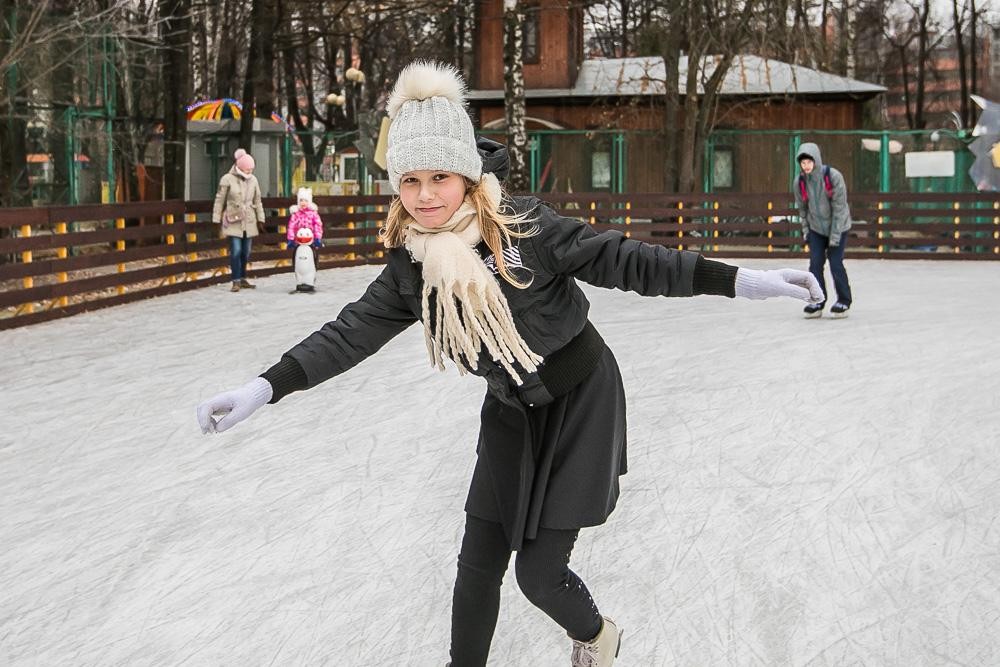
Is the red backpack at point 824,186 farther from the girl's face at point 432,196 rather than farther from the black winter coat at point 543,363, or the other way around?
the girl's face at point 432,196

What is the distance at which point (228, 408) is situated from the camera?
2906 mm

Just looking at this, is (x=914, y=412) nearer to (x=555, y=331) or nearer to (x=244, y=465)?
(x=244, y=465)

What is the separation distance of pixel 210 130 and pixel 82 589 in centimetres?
2051

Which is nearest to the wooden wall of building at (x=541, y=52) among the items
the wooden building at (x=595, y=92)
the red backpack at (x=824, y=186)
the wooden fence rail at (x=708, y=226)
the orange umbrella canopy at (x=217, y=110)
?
the wooden building at (x=595, y=92)

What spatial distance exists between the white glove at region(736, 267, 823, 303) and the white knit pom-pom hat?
634mm

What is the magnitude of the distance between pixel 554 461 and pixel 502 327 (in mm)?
337

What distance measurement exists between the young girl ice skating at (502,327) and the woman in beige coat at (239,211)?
1175cm

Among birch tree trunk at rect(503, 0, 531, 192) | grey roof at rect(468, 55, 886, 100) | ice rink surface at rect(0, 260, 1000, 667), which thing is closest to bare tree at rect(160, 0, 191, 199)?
birch tree trunk at rect(503, 0, 531, 192)

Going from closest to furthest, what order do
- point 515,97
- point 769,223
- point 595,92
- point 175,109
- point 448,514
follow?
1. point 448,514
2. point 175,109
3. point 769,223
4. point 515,97
5. point 595,92

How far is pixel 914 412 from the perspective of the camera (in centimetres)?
706

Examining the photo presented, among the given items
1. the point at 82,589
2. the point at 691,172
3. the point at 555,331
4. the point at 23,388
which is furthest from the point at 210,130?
the point at 555,331

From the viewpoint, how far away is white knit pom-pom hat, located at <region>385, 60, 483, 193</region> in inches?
117

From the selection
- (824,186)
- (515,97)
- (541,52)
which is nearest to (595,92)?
(541,52)

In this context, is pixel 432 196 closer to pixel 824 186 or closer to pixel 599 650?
pixel 599 650
